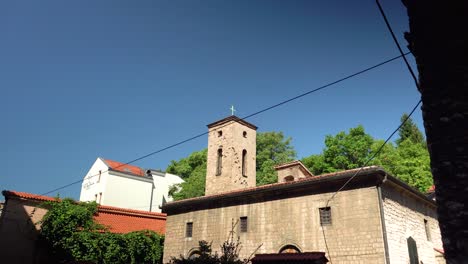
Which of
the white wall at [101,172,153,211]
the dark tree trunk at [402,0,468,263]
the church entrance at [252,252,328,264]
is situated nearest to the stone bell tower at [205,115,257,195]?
the church entrance at [252,252,328,264]

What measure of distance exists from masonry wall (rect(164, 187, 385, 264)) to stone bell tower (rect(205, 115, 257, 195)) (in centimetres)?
521

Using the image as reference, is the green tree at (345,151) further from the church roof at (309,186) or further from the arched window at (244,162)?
the church roof at (309,186)

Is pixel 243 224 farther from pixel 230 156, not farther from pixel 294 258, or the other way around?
pixel 230 156

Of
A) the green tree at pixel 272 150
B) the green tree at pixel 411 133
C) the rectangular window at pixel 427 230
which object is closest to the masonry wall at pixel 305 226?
the rectangular window at pixel 427 230

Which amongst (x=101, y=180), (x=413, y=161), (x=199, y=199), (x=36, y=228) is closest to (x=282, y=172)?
(x=199, y=199)

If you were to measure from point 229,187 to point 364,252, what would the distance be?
39.0 feet

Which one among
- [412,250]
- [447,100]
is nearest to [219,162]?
Answer: [412,250]

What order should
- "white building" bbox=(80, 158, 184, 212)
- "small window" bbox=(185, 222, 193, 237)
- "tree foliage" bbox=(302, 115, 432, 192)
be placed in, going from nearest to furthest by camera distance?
"small window" bbox=(185, 222, 193, 237) → "tree foliage" bbox=(302, 115, 432, 192) → "white building" bbox=(80, 158, 184, 212)

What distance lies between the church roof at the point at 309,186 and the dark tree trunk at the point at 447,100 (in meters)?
8.83

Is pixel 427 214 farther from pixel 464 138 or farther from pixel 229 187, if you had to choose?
pixel 464 138

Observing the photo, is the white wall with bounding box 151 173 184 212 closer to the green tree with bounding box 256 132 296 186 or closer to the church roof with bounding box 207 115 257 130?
the green tree with bounding box 256 132 296 186

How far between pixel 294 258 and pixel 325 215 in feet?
11.9

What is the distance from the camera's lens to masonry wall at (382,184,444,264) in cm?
1318

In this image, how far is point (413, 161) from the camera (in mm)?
31594
